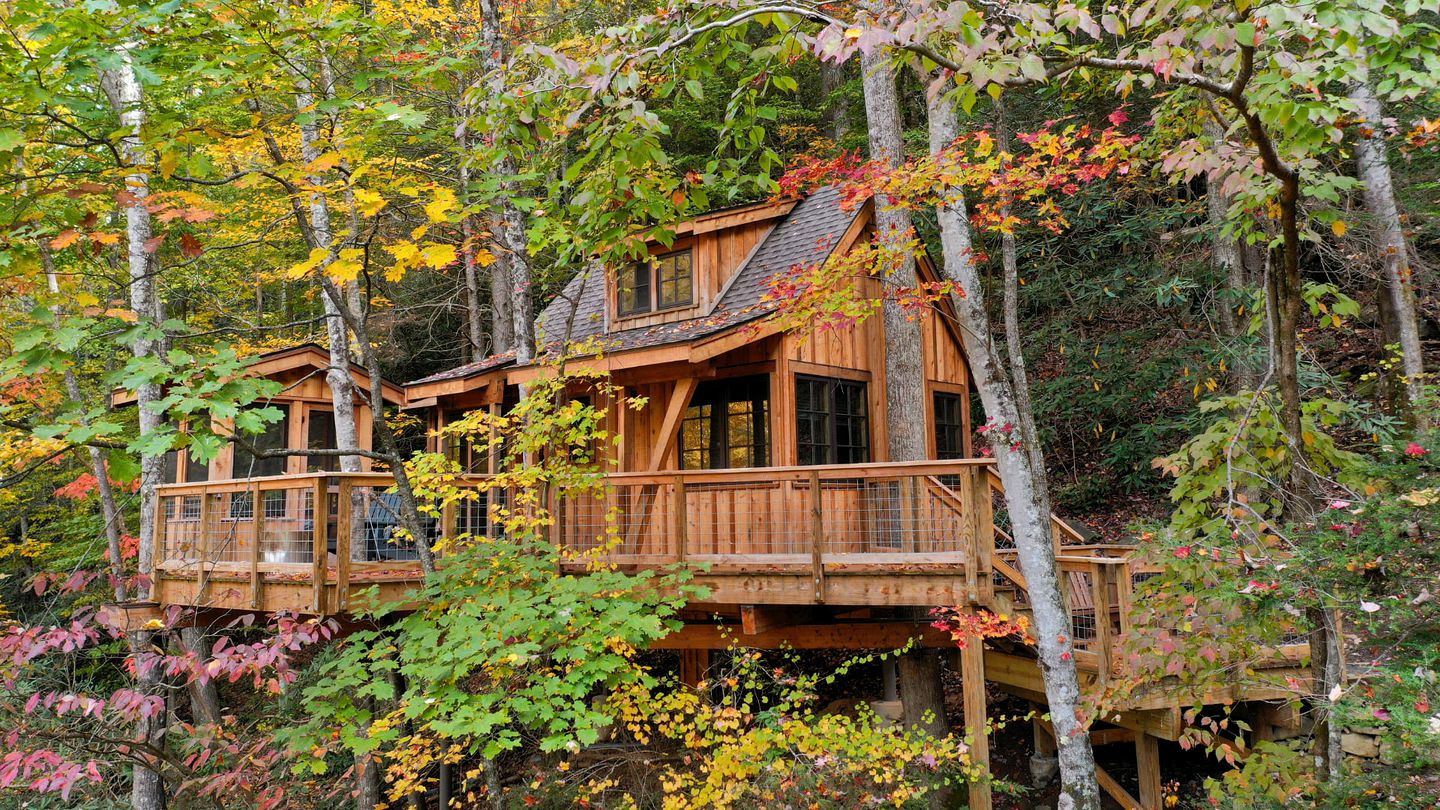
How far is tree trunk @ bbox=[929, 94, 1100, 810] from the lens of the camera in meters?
6.04

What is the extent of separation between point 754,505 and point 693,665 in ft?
11.1

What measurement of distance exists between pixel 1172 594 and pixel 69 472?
15723mm

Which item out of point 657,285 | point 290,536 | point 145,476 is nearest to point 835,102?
point 657,285

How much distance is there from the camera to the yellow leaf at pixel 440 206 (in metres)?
4.58

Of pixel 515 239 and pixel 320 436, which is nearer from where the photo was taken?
pixel 515 239

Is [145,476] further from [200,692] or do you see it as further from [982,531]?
[982,531]

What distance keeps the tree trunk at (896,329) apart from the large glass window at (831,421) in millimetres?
547

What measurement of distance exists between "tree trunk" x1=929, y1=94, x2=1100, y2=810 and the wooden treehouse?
35 cm

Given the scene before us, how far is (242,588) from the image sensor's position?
318 inches

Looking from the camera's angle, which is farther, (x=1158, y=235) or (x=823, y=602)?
(x=1158, y=235)

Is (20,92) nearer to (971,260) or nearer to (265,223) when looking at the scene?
(971,260)

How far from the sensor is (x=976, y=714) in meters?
7.33

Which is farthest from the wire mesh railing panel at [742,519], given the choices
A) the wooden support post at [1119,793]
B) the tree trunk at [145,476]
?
the tree trunk at [145,476]

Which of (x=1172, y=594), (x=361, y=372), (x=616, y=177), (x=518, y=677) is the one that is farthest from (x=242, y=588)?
(x=1172, y=594)
